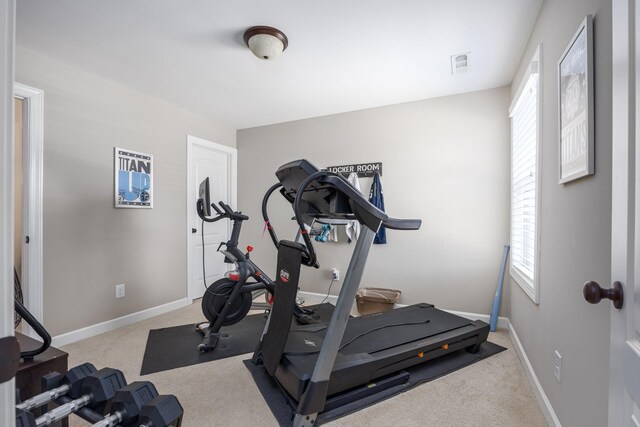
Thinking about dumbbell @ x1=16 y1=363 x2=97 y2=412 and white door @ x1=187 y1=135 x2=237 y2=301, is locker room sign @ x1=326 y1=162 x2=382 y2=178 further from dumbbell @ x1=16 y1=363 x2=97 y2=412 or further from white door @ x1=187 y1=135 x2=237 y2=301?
dumbbell @ x1=16 y1=363 x2=97 y2=412

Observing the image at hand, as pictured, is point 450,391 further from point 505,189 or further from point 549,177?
point 505,189

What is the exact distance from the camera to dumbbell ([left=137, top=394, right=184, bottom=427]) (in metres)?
0.71

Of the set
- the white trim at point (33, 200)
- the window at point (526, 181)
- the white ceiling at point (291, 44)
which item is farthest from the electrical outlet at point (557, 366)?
the white trim at point (33, 200)

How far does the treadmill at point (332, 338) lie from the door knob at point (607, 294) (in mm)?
1049

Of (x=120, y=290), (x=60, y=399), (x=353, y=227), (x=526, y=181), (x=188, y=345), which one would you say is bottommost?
(x=188, y=345)

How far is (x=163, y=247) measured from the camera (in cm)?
342

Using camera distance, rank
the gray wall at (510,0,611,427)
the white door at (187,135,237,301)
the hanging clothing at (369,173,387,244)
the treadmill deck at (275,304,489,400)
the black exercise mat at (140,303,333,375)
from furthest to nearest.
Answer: the white door at (187,135,237,301), the hanging clothing at (369,173,387,244), the black exercise mat at (140,303,333,375), the treadmill deck at (275,304,489,400), the gray wall at (510,0,611,427)

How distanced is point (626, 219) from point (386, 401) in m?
1.66

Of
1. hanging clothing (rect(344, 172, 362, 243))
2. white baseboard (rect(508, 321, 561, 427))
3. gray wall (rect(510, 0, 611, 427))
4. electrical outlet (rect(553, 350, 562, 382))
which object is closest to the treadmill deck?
white baseboard (rect(508, 321, 561, 427))

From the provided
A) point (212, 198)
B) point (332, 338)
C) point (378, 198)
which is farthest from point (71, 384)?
point (212, 198)

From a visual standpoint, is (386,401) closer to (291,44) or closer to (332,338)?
(332,338)

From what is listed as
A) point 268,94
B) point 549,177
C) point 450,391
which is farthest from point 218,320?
point 549,177

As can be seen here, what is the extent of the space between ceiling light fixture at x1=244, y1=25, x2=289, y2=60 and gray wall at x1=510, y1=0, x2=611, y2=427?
1.67 m

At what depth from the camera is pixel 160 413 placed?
709 mm
